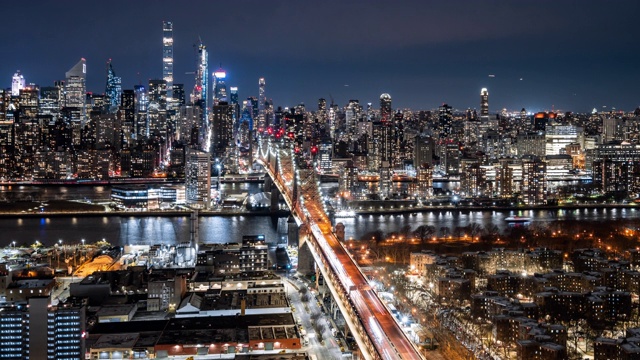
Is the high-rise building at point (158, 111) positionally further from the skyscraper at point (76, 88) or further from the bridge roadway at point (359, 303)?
the bridge roadway at point (359, 303)

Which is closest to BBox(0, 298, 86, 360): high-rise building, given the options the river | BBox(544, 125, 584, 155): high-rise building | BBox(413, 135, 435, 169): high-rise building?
the river

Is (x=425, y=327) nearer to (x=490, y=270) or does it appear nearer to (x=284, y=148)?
(x=490, y=270)

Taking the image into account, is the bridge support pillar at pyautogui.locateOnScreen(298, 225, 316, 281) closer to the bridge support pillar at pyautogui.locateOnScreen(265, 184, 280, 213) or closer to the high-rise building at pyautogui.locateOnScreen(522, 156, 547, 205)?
the bridge support pillar at pyautogui.locateOnScreen(265, 184, 280, 213)

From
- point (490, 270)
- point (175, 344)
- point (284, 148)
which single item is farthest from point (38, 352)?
point (284, 148)

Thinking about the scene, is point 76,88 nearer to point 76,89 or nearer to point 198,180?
point 76,89

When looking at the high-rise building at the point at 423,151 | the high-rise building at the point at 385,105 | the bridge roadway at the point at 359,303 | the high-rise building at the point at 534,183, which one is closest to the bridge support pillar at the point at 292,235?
the bridge roadway at the point at 359,303

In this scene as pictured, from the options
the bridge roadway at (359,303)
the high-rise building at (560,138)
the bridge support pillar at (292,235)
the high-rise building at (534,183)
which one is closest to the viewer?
the bridge roadway at (359,303)
